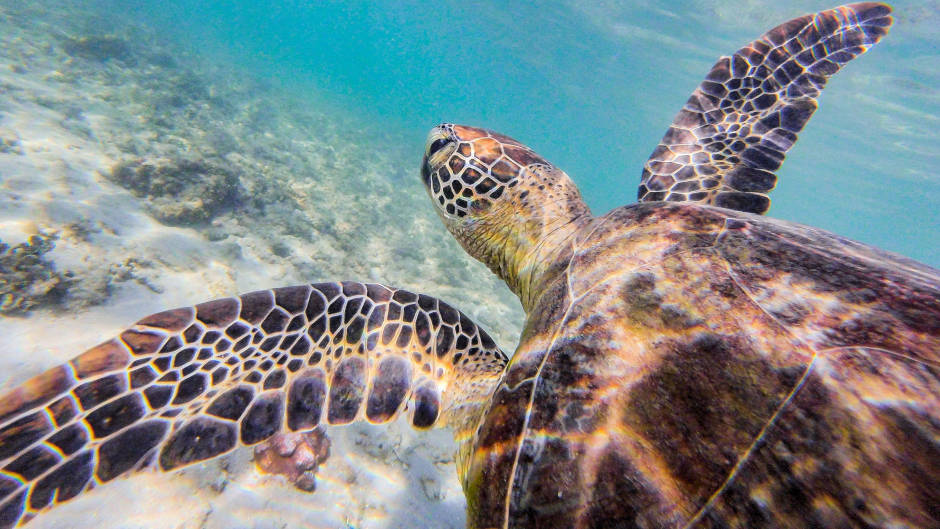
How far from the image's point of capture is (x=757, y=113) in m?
3.43

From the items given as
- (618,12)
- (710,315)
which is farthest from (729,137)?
(618,12)

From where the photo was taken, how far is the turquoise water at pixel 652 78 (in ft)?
59.1

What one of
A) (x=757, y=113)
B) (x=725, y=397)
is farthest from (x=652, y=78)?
(x=725, y=397)

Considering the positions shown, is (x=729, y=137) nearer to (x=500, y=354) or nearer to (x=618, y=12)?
(x=500, y=354)

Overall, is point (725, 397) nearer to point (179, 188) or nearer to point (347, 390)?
point (347, 390)

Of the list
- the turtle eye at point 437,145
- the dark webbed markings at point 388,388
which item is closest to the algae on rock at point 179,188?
the turtle eye at point 437,145

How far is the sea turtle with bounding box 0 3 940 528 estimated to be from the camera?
0.94 meters

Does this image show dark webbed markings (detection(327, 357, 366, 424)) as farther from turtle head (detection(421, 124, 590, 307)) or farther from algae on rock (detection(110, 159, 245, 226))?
algae on rock (detection(110, 159, 245, 226))

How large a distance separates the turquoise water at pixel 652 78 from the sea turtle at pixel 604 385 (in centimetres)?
1358

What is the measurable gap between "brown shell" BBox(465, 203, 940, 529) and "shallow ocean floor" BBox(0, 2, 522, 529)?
2.20 meters

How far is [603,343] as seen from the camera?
1.34 metres

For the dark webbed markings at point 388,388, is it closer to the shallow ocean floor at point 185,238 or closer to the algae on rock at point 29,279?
the shallow ocean floor at point 185,238

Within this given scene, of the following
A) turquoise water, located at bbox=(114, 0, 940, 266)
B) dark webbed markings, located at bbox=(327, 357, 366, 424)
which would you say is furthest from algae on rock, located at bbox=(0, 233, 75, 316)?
turquoise water, located at bbox=(114, 0, 940, 266)

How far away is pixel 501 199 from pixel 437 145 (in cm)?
77
